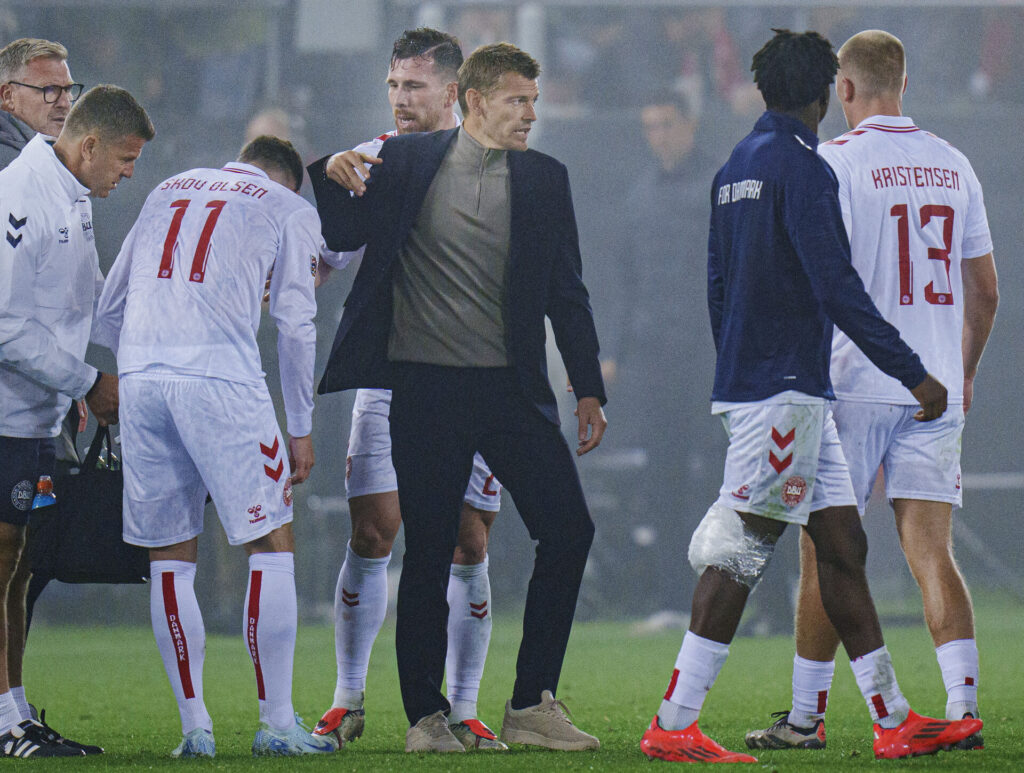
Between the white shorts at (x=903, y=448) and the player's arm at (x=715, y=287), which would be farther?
the white shorts at (x=903, y=448)

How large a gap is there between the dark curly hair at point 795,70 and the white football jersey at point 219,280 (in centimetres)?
126

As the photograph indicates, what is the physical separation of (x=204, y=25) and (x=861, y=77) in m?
5.87

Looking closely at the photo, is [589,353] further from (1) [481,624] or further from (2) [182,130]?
(2) [182,130]

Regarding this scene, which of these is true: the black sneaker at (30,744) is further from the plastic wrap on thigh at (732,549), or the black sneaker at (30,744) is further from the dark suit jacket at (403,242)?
the plastic wrap on thigh at (732,549)

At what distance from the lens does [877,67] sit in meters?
4.13

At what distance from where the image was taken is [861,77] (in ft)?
13.6

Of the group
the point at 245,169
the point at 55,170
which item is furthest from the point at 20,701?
the point at 245,169

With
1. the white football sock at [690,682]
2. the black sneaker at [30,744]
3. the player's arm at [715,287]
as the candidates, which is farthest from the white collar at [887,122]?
the black sneaker at [30,744]

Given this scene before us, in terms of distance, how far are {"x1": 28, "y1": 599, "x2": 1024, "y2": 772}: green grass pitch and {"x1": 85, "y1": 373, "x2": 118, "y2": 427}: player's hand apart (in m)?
0.91

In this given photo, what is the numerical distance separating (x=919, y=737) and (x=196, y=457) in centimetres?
191

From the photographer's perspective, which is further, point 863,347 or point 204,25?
point 204,25

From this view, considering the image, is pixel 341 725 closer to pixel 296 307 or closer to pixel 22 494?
pixel 22 494

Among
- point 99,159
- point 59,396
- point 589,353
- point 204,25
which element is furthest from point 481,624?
point 204,25

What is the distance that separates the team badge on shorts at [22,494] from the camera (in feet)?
13.0
